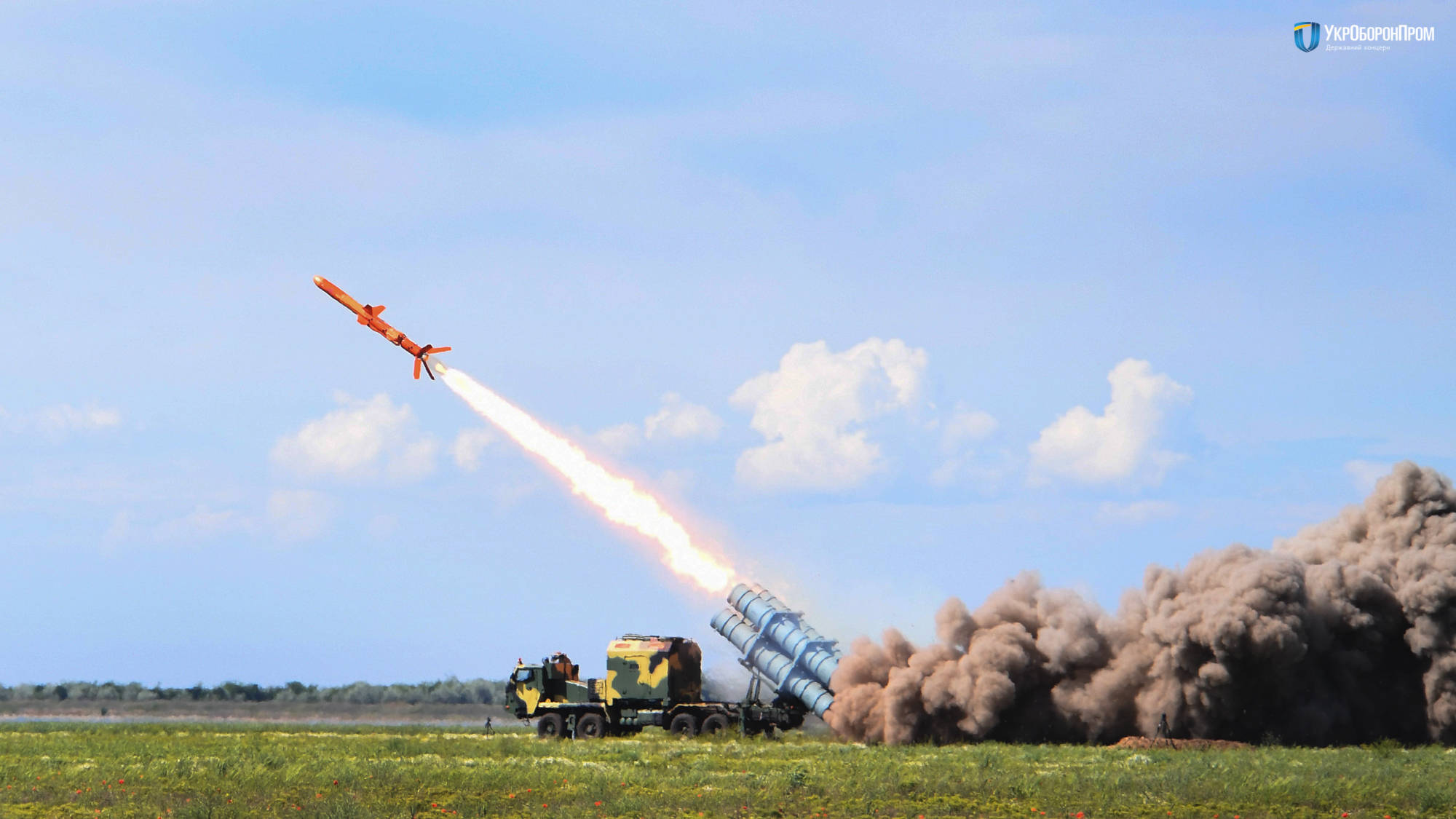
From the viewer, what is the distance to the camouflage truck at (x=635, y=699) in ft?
151

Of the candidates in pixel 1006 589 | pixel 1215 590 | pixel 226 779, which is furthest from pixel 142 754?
pixel 1215 590

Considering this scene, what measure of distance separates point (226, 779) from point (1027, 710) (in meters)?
25.0

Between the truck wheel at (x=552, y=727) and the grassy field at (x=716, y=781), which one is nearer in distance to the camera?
the grassy field at (x=716, y=781)

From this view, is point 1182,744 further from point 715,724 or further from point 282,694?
point 282,694

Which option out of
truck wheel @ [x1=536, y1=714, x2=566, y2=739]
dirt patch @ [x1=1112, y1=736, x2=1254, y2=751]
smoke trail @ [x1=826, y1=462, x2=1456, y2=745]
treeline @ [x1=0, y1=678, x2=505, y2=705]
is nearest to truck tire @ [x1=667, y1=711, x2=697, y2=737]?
truck wheel @ [x1=536, y1=714, x2=566, y2=739]

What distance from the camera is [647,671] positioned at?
47062 millimetres

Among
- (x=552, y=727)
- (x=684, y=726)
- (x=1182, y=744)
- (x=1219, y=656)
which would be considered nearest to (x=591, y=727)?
(x=552, y=727)

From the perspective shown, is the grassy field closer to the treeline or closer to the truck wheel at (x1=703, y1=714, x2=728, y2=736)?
the truck wheel at (x1=703, y1=714, x2=728, y2=736)

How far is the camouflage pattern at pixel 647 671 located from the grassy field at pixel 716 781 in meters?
6.78

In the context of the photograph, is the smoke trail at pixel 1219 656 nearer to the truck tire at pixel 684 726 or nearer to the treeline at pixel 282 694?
the truck tire at pixel 684 726

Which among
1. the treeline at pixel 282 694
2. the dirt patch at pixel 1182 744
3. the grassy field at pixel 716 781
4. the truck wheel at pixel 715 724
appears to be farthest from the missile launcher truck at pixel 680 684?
the treeline at pixel 282 694

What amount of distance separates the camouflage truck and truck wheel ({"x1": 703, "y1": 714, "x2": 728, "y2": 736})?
24 mm

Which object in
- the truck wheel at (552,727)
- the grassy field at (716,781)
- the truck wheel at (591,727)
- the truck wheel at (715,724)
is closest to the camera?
the grassy field at (716,781)

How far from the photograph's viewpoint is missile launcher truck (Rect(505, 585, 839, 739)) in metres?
46.5
